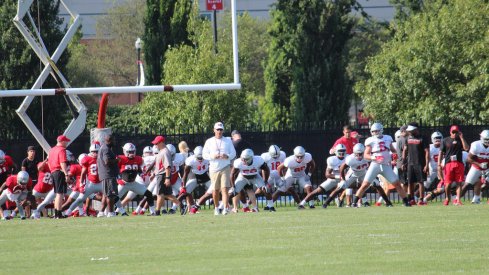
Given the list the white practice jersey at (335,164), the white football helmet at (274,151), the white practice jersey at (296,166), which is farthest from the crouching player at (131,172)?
the white practice jersey at (335,164)

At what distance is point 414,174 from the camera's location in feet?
72.0

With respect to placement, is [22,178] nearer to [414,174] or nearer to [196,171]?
[196,171]

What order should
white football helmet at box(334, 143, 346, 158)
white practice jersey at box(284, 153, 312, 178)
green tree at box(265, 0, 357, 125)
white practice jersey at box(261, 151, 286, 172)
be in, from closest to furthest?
white football helmet at box(334, 143, 346, 158)
white practice jersey at box(284, 153, 312, 178)
white practice jersey at box(261, 151, 286, 172)
green tree at box(265, 0, 357, 125)

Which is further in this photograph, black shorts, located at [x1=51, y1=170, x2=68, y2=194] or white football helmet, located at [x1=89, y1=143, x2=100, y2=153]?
white football helmet, located at [x1=89, y1=143, x2=100, y2=153]

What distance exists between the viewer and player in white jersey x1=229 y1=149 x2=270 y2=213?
21.2m

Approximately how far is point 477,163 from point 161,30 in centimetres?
822

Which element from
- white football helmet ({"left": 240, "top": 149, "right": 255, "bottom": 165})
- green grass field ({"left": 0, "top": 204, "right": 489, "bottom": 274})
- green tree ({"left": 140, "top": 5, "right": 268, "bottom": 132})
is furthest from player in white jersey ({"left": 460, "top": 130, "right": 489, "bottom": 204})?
green tree ({"left": 140, "top": 5, "right": 268, "bottom": 132})

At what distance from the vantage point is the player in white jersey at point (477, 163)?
22.0m

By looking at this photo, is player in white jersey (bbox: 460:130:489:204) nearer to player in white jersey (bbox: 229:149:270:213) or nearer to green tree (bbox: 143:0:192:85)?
player in white jersey (bbox: 229:149:270:213)

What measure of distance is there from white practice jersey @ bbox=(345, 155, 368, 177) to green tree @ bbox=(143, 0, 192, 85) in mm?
5220

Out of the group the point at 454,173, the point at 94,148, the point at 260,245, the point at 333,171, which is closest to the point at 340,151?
the point at 333,171

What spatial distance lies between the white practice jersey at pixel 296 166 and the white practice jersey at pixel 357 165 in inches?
59.7

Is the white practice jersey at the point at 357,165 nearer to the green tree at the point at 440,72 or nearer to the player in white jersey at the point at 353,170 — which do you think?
the player in white jersey at the point at 353,170

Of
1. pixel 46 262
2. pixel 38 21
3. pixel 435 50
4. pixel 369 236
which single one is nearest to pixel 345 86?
pixel 435 50
